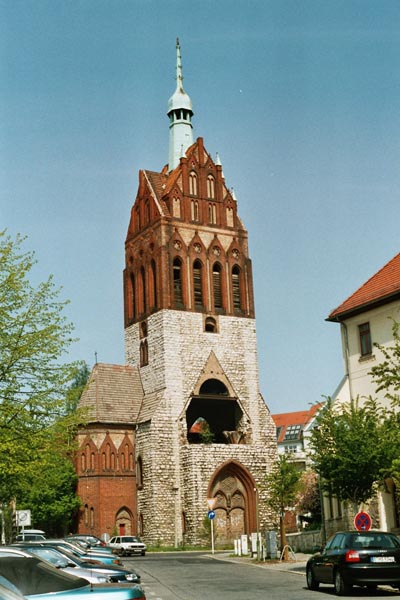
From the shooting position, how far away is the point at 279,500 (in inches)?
1556

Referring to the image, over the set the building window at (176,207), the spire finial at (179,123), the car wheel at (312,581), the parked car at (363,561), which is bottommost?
the car wheel at (312,581)

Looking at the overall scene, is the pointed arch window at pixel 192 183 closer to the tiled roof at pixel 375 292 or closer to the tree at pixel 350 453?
the tiled roof at pixel 375 292

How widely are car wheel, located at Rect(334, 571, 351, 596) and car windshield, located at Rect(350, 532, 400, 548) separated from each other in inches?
27.7

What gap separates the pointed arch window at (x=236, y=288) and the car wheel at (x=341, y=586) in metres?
48.3

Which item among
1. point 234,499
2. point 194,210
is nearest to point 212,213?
point 194,210

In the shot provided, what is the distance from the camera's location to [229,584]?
22.5m

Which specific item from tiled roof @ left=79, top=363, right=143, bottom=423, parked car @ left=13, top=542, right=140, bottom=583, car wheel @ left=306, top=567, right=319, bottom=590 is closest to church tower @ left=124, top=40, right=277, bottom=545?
tiled roof @ left=79, top=363, right=143, bottom=423

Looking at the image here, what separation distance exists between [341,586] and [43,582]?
11091mm

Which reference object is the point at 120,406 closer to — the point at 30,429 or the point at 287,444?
the point at 30,429

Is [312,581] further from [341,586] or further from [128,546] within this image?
[128,546]

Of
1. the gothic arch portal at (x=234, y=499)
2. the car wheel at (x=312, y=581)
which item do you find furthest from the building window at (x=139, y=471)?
the car wheel at (x=312, y=581)

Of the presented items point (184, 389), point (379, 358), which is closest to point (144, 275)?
point (184, 389)

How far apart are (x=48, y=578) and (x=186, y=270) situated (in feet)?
182

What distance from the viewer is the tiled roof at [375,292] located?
3394cm
